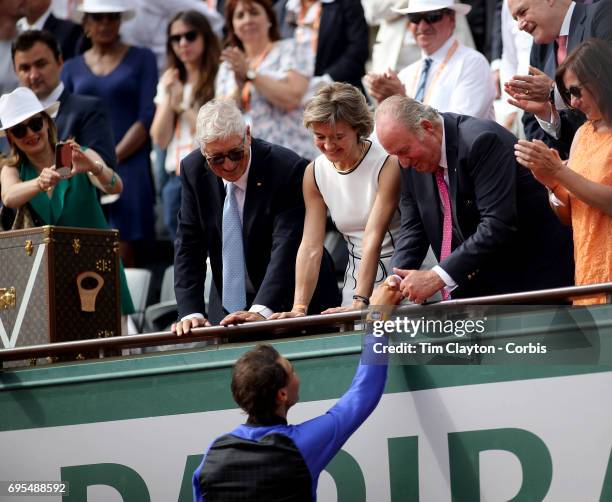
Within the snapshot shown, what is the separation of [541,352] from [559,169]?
684mm

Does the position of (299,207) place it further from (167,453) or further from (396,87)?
(167,453)

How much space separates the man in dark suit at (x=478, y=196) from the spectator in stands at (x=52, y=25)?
4.45 metres

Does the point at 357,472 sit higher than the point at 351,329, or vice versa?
the point at 351,329

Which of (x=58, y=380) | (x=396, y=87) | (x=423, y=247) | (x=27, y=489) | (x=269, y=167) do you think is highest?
(x=396, y=87)

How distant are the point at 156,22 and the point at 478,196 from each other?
174 inches

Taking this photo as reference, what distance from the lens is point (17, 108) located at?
6.72 m

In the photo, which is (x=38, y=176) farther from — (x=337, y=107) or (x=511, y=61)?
(x=511, y=61)

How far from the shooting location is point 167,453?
571cm

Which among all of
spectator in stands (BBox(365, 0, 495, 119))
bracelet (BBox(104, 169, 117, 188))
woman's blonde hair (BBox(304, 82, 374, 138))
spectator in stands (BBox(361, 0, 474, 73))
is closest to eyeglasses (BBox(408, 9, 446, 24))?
spectator in stands (BBox(365, 0, 495, 119))

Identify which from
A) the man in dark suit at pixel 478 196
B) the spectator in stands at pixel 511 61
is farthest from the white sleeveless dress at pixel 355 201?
the spectator in stands at pixel 511 61

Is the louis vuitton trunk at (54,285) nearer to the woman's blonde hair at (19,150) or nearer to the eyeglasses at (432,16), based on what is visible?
the woman's blonde hair at (19,150)

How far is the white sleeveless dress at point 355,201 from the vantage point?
5.67 m

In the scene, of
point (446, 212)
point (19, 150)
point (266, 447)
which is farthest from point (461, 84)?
point (266, 447)

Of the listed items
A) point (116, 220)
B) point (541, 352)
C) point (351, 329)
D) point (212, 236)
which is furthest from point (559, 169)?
point (116, 220)
